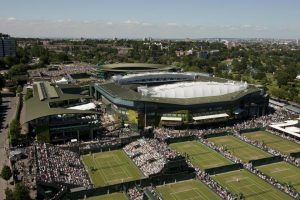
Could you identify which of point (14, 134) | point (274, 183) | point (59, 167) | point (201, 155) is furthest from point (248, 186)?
point (14, 134)

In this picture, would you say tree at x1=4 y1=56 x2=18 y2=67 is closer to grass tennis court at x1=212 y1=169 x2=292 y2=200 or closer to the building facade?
the building facade

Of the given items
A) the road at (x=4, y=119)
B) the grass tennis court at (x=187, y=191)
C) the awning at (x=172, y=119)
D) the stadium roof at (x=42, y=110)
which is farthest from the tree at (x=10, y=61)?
the grass tennis court at (x=187, y=191)

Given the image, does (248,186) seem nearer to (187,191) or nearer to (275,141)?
(187,191)

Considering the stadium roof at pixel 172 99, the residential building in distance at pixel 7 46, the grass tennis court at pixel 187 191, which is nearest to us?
the grass tennis court at pixel 187 191

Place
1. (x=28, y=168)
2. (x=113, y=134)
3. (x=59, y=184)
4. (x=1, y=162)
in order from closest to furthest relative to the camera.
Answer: (x=59, y=184) < (x=28, y=168) < (x=1, y=162) < (x=113, y=134)

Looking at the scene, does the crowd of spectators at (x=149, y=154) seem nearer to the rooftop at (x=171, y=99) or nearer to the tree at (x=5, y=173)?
the rooftop at (x=171, y=99)

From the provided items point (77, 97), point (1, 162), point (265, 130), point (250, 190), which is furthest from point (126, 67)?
point (250, 190)

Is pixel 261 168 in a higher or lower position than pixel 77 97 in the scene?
lower

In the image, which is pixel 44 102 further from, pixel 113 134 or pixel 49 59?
pixel 49 59
